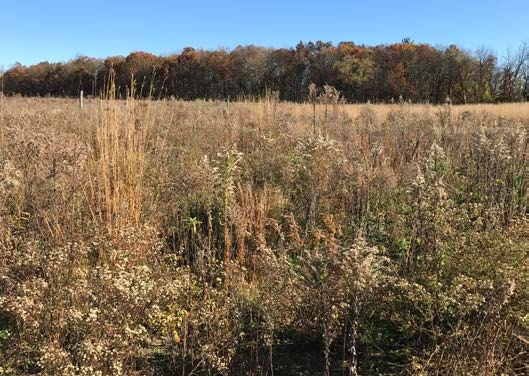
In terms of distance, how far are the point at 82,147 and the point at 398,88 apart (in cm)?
3720

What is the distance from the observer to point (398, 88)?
124 ft

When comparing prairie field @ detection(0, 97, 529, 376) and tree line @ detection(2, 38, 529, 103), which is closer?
prairie field @ detection(0, 97, 529, 376)

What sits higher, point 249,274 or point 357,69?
point 357,69

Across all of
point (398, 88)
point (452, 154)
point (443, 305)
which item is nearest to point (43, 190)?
point (443, 305)

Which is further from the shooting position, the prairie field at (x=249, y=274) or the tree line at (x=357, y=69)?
the tree line at (x=357, y=69)

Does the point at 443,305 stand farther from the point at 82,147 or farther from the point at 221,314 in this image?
the point at 82,147

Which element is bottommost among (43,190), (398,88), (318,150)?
(43,190)

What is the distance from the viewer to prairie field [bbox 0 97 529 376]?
2.16 metres

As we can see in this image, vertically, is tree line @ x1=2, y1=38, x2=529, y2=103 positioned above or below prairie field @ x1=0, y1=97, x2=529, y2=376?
above

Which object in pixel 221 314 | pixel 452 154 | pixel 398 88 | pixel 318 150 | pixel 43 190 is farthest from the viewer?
pixel 398 88

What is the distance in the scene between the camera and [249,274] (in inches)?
130

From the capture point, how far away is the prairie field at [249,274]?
7.10ft

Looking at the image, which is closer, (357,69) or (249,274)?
(249,274)

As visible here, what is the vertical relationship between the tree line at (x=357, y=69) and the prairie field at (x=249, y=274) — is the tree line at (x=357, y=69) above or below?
above
